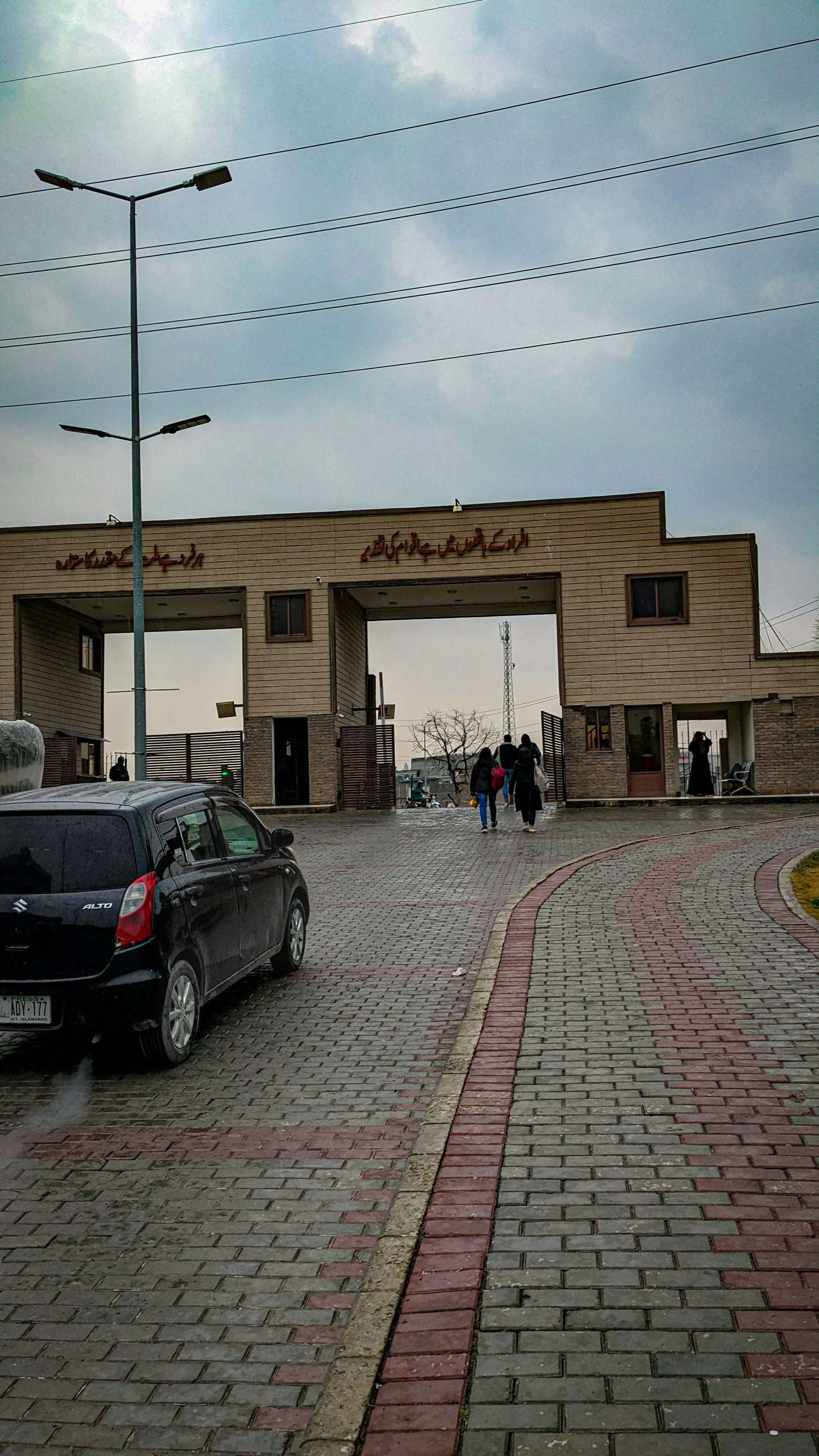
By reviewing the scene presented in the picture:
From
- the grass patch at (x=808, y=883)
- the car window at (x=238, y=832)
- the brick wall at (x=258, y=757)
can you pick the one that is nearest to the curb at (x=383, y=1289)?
the car window at (x=238, y=832)

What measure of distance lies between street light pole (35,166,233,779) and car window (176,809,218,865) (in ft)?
42.5

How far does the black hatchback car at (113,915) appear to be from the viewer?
6426 mm

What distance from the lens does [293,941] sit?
9.40 meters

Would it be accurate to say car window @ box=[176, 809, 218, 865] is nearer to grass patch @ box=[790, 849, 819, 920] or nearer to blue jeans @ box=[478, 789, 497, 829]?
grass patch @ box=[790, 849, 819, 920]

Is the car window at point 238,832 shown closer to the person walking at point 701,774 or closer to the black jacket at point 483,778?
the black jacket at point 483,778

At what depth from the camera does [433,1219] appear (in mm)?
4316

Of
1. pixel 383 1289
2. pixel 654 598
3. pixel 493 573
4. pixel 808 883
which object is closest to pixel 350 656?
pixel 493 573

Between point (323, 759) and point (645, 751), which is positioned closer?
point (645, 751)

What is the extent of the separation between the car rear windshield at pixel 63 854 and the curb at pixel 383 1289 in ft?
7.19

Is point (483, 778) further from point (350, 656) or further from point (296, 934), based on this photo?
point (350, 656)

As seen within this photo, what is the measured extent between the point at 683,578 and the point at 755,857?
1993cm

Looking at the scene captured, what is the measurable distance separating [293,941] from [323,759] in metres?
26.3

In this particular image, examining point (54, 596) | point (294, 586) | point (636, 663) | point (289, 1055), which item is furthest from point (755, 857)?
point (54, 596)

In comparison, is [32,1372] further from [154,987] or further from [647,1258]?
[154,987]
